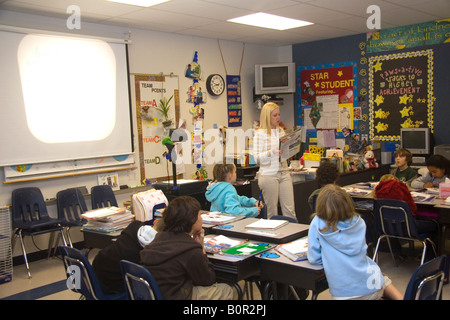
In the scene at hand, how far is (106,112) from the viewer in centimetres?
589

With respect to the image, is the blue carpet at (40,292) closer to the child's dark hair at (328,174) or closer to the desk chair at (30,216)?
the desk chair at (30,216)

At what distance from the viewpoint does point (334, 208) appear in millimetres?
2725

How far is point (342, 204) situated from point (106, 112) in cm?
401

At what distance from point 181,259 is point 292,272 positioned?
70cm

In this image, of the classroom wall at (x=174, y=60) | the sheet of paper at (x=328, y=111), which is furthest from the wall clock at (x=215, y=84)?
the sheet of paper at (x=328, y=111)

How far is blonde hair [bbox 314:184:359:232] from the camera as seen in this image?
271cm

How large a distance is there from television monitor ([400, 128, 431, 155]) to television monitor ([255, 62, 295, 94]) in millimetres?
2100

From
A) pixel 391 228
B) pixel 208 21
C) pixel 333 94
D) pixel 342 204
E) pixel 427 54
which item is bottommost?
pixel 391 228

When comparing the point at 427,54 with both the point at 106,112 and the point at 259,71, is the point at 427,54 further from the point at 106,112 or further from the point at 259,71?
the point at 106,112

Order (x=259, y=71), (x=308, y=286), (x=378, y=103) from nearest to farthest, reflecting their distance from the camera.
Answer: (x=308, y=286) < (x=378, y=103) < (x=259, y=71)

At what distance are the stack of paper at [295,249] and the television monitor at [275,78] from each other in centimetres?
504

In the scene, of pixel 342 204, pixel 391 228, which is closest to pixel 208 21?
pixel 391 228

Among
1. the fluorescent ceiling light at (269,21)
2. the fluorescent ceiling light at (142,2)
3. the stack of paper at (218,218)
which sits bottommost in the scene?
the stack of paper at (218,218)

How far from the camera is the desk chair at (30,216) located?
16.0ft
